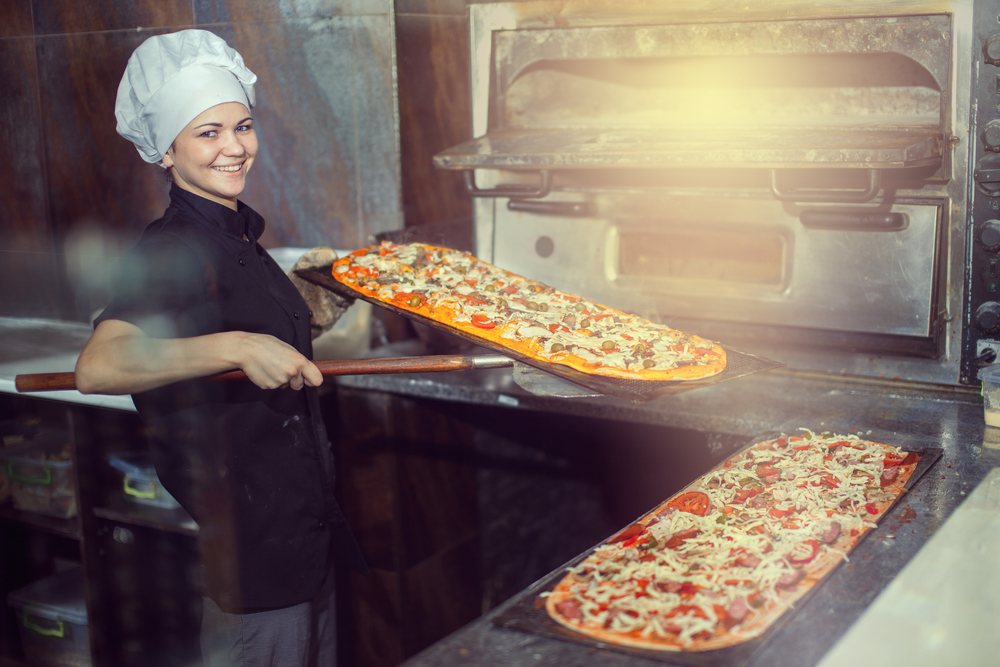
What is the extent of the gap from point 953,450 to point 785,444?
390mm

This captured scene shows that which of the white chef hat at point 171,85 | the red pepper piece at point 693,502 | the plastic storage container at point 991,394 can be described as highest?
the white chef hat at point 171,85

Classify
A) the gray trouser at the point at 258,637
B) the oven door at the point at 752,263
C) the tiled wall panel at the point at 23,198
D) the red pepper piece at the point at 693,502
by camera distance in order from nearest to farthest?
1. the red pepper piece at the point at 693,502
2. the gray trouser at the point at 258,637
3. the oven door at the point at 752,263
4. the tiled wall panel at the point at 23,198

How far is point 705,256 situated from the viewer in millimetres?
2580

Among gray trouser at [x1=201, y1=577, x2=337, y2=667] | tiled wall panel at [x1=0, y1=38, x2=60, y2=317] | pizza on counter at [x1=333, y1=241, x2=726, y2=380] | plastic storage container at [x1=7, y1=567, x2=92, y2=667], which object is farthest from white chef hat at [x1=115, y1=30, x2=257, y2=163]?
plastic storage container at [x1=7, y1=567, x2=92, y2=667]

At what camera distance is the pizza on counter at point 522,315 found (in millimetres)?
2051

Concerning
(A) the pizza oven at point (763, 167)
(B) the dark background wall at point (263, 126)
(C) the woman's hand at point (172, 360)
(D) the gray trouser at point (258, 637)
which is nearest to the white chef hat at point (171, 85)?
(C) the woman's hand at point (172, 360)

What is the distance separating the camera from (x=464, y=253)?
2.75 metres

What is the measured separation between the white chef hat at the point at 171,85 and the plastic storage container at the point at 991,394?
75.6 inches

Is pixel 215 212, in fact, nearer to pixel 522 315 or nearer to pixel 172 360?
pixel 172 360

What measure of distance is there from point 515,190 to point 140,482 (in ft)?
5.08

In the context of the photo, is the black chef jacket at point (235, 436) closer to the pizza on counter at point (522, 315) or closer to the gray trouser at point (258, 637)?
the gray trouser at point (258, 637)

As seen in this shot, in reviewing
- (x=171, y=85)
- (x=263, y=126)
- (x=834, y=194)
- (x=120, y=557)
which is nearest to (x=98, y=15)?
(x=263, y=126)

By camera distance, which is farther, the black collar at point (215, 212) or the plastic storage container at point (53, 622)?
the plastic storage container at point (53, 622)

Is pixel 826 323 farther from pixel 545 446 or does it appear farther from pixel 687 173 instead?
pixel 545 446
